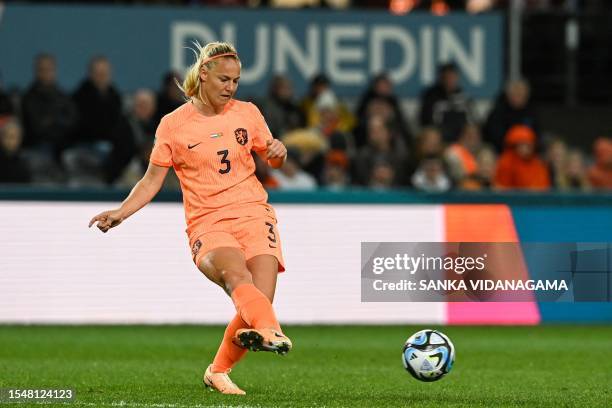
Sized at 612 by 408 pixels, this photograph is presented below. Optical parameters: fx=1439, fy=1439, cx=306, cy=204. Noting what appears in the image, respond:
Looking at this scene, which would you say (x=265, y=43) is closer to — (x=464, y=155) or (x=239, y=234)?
(x=464, y=155)

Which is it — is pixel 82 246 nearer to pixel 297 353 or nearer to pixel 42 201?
pixel 42 201

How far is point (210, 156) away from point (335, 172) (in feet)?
26.3

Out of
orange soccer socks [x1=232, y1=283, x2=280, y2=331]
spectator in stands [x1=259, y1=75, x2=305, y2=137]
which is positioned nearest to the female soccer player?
orange soccer socks [x1=232, y1=283, x2=280, y2=331]

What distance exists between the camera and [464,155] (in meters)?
17.5

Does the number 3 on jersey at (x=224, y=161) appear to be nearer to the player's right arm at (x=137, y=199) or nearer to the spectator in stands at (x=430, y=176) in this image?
the player's right arm at (x=137, y=199)

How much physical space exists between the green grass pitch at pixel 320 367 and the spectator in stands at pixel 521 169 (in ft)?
9.33

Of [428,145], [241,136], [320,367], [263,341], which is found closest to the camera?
[263,341]

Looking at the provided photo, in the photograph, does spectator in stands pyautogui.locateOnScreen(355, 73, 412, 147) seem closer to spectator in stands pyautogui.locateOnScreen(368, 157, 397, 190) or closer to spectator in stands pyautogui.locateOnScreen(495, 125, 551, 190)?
spectator in stands pyautogui.locateOnScreen(368, 157, 397, 190)

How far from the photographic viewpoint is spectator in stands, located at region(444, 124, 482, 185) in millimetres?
17031

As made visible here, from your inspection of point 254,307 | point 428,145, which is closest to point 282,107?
point 428,145

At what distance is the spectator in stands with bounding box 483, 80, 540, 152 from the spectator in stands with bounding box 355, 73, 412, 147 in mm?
1102

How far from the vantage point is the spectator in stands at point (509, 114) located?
59.9 feet

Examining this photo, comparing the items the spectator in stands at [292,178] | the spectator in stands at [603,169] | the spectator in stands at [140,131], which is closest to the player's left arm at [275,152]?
the spectator in stands at [292,178]

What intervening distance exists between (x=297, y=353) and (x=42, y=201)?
12.3 feet
